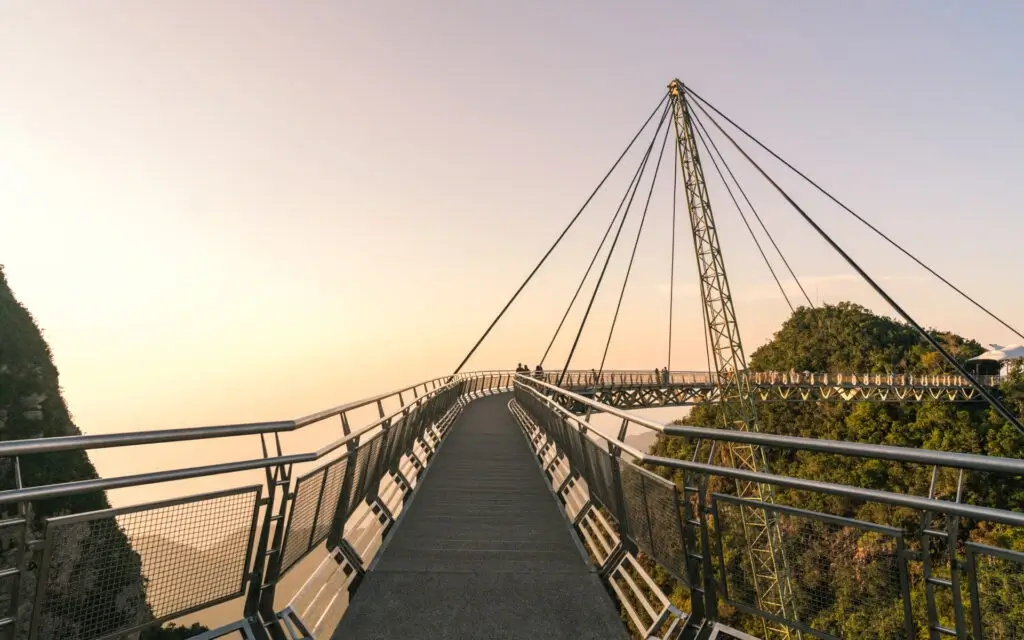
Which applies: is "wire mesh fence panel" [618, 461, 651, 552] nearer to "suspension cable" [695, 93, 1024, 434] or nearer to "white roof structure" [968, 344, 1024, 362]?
"suspension cable" [695, 93, 1024, 434]

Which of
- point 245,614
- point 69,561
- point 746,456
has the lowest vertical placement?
point 746,456

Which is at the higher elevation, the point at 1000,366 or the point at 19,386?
the point at 1000,366

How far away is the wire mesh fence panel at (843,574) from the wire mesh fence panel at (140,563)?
3.04m

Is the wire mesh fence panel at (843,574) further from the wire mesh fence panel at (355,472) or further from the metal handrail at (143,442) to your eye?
the wire mesh fence panel at (355,472)

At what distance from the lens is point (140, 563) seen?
3496 millimetres

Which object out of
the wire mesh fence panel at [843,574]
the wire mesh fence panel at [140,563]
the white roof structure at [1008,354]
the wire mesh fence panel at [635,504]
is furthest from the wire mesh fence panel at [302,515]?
the white roof structure at [1008,354]

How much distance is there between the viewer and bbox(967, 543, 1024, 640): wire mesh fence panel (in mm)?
2631

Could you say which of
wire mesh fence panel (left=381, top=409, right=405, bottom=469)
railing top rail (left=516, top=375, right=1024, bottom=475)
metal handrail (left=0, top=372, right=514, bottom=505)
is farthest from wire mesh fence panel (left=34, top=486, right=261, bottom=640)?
wire mesh fence panel (left=381, top=409, right=405, bottom=469)

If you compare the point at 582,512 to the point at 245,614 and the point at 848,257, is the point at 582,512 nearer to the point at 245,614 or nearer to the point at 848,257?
the point at 245,614

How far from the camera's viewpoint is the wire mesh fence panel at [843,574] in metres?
3.07

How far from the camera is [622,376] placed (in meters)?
74.0

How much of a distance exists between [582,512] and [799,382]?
78.3 meters

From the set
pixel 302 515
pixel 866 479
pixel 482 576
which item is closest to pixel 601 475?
pixel 482 576

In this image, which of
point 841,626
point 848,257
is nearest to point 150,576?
point 841,626
